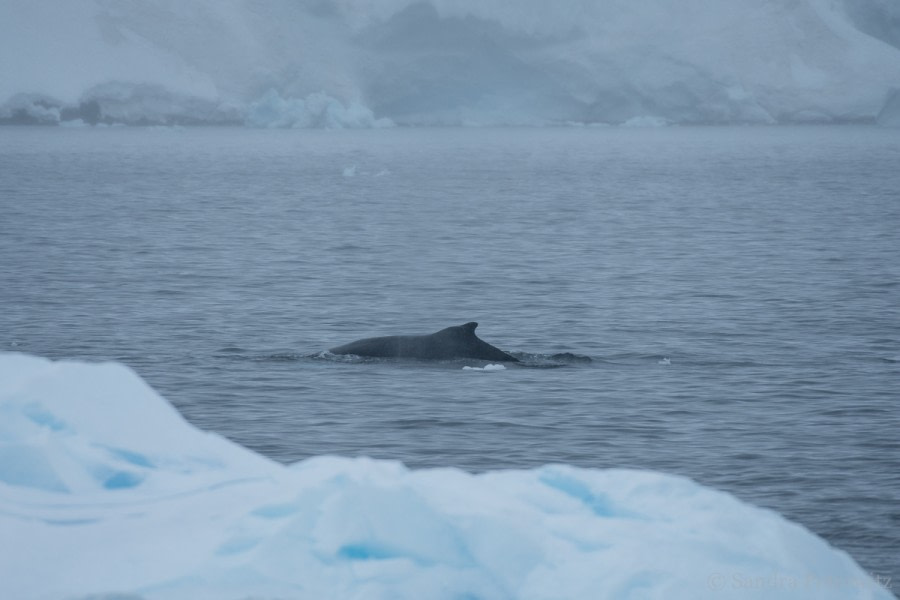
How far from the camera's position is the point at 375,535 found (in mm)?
5777

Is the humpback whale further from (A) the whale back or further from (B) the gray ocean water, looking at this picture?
(B) the gray ocean water

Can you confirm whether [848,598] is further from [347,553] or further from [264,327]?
[264,327]

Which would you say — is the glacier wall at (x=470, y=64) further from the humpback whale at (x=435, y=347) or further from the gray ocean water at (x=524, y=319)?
the humpback whale at (x=435, y=347)

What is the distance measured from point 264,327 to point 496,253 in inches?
488

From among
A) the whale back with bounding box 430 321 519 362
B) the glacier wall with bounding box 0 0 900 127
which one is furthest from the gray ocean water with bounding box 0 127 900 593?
the glacier wall with bounding box 0 0 900 127

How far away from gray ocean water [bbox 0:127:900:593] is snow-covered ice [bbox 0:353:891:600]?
2.84 m

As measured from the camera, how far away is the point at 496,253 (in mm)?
30062

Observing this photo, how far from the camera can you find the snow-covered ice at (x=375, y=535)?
18.0 ft

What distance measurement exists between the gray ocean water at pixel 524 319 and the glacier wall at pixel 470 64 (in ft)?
124

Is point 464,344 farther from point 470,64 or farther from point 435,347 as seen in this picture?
point 470,64

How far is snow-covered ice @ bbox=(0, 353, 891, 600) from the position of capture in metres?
5.50

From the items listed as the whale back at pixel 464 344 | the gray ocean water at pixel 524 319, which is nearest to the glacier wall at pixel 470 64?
the gray ocean water at pixel 524 319

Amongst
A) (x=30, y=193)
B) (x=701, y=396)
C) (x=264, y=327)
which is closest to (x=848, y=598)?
(x=701, y=396)

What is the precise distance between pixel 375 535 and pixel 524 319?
13501mm
